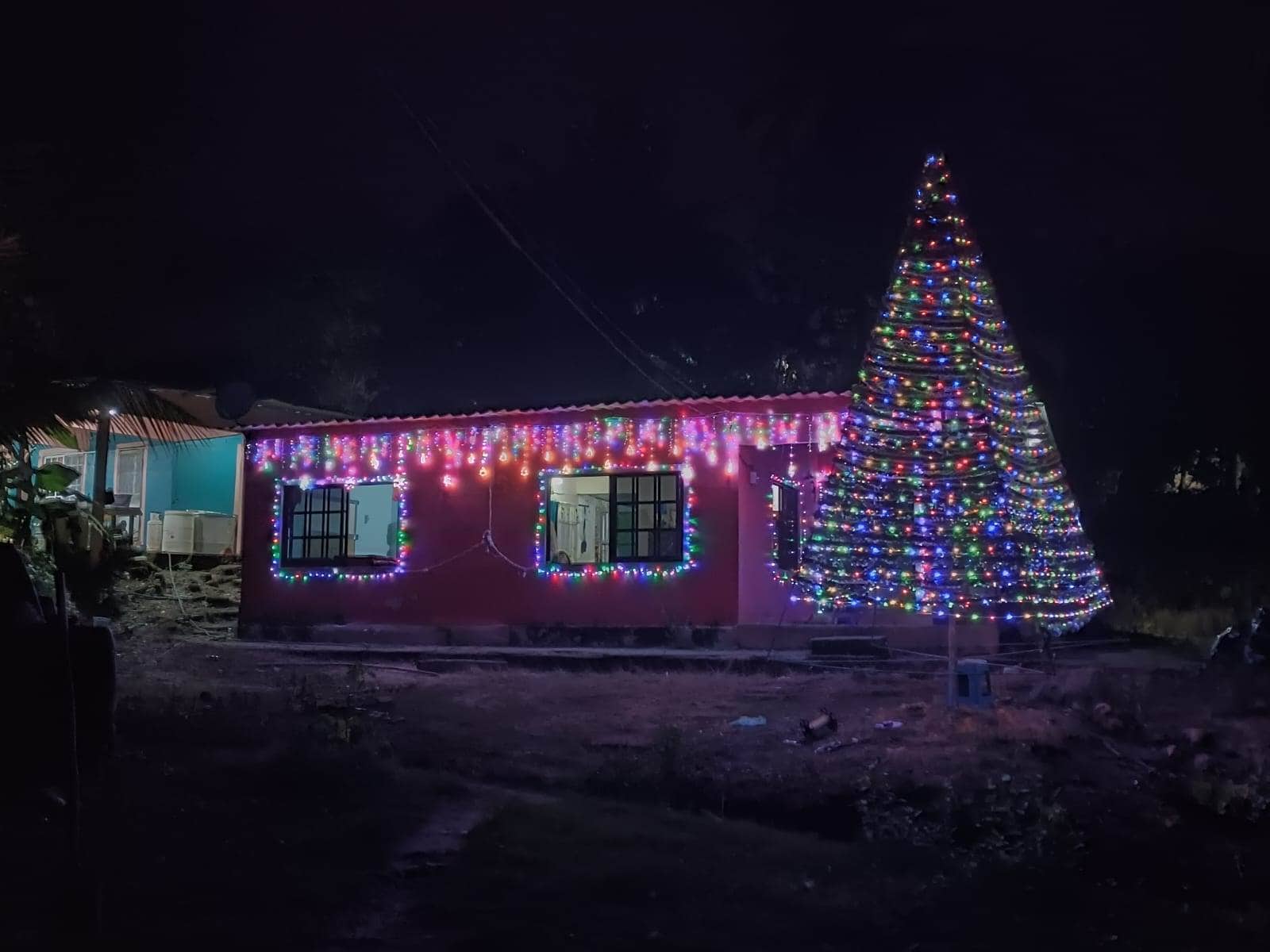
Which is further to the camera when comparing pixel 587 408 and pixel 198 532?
pixel 198 532

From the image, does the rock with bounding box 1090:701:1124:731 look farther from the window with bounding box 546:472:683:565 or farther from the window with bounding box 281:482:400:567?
the window with bounding box 281:482:400:567

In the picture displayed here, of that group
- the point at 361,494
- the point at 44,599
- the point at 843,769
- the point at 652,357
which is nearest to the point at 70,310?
the point at 361,494

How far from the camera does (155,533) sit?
19.1 meters

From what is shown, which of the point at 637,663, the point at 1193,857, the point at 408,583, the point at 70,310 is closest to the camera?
the point at 1193,857

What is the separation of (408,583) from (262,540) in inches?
97.2

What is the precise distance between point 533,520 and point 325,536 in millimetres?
3426

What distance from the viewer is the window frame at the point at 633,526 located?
1401cm

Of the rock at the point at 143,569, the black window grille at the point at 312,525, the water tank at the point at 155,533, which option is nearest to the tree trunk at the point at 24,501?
the black window grille at the point at 312,525

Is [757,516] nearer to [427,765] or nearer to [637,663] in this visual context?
[637,663]

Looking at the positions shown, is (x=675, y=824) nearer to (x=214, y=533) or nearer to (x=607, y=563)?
(x=607, y=563)

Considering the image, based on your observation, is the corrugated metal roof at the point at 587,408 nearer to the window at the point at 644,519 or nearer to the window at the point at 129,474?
the window at the point at 644,519

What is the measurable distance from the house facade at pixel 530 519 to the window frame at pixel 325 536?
1.0 inches

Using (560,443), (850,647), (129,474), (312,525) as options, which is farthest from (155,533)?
(850,647)

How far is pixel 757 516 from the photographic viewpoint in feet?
45.3
